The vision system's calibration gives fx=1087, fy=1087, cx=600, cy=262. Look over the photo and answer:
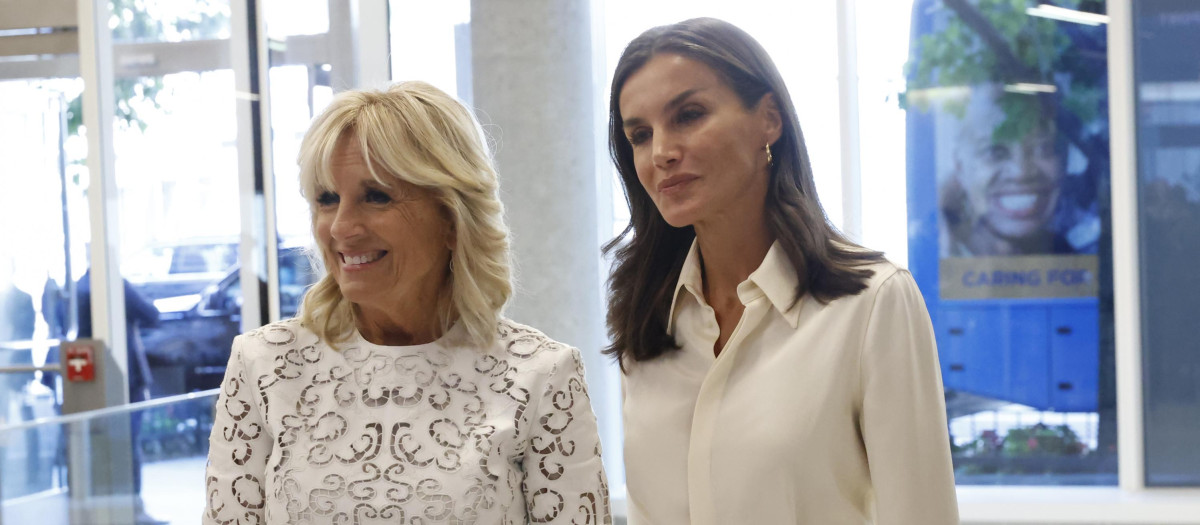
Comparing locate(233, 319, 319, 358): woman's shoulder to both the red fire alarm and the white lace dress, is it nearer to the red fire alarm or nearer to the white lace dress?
the white lace dress

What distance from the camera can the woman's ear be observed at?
69.5 inches

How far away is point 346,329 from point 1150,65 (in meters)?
4.42

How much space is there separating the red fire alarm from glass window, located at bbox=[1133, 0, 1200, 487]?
17.3 ft

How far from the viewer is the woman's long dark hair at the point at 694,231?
173 cm

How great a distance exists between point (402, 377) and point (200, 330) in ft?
15.2

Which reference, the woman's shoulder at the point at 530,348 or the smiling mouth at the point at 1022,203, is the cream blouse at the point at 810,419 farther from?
the smiling mouth at the point at 1022,203

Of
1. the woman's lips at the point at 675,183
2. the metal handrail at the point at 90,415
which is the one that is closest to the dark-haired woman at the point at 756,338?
the woman's lips at the point at 675,183

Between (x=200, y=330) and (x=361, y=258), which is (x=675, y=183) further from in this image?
(x=200, y=330)

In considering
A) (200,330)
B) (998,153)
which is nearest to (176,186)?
(200,330)

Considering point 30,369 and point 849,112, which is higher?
point 849,112

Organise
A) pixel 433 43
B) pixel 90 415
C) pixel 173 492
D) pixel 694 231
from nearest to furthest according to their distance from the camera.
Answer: pixel 694 231 → pixel 90 415 → pixel 173 492 → pixel 433 43

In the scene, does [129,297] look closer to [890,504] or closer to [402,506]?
[402,506]

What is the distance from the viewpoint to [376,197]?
5.59 feet

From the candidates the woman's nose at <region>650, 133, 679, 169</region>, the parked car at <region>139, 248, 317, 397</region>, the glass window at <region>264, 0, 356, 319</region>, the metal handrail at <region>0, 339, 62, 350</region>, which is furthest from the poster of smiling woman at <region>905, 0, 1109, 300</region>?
the metal handrail at <region>0, 339, 62, 350</region>
